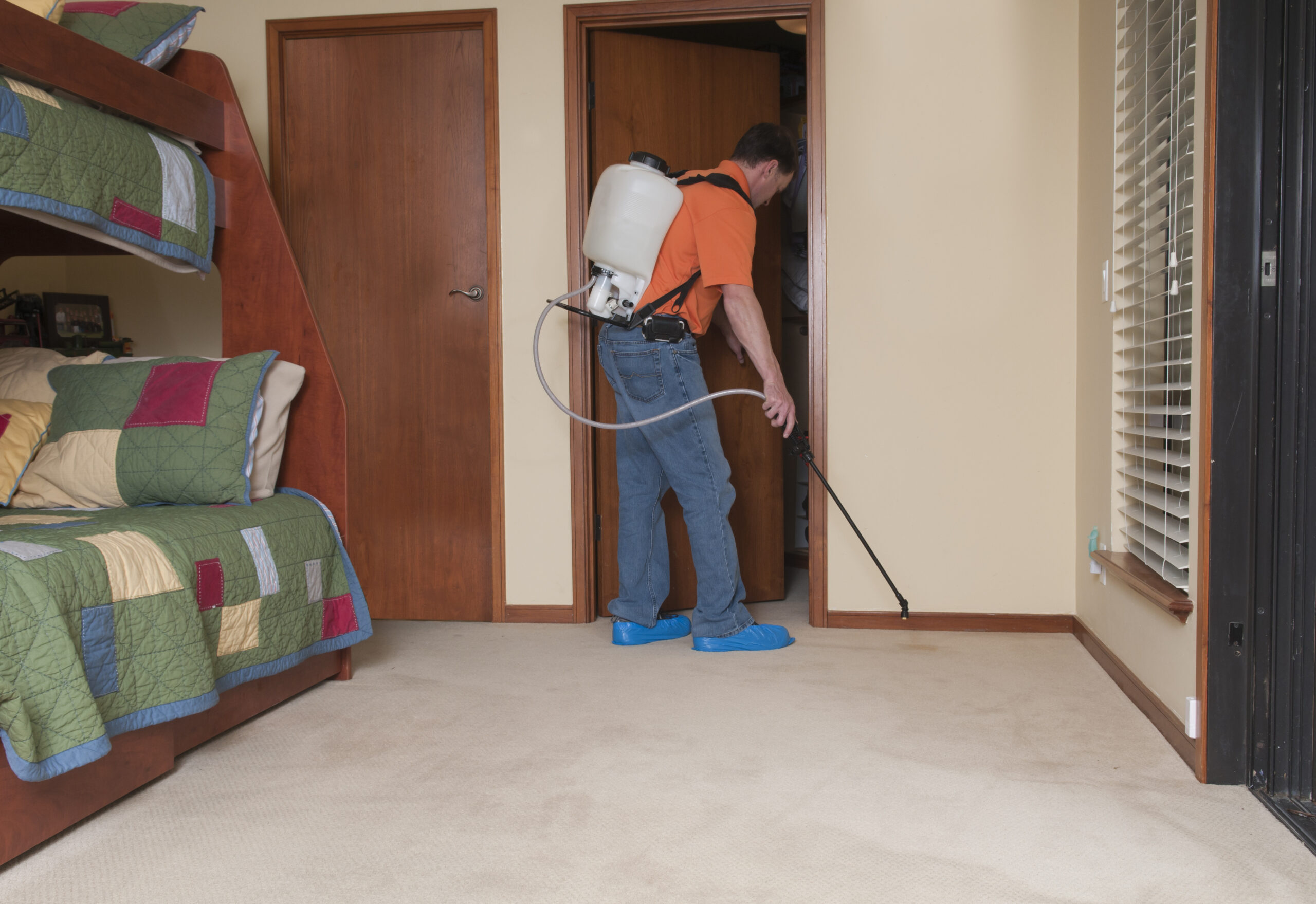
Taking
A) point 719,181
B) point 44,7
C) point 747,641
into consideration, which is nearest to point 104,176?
point 44,7

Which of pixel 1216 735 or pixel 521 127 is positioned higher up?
pixel 521 127

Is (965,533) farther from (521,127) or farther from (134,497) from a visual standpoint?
(134,497)

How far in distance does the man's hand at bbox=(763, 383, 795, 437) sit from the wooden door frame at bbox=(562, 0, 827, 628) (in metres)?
0.38

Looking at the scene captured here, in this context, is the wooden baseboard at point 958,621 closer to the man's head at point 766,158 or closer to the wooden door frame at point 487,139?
the wooden door frame at point 487,139

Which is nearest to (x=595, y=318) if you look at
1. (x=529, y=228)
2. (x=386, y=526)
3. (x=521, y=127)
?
(x=529, y=228)

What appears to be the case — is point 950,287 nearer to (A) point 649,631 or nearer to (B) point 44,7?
(A) point 649,631

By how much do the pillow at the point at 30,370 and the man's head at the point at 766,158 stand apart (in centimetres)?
176

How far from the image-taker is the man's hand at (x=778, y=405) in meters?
2.43

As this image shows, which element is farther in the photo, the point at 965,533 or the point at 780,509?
the point at 780,509

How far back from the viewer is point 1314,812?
4.82ft

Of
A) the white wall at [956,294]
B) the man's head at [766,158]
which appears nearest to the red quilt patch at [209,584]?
the man's head at [766,158]

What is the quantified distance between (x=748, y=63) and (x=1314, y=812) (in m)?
2.63

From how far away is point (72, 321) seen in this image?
119 inches

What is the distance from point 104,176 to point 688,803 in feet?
5.51
